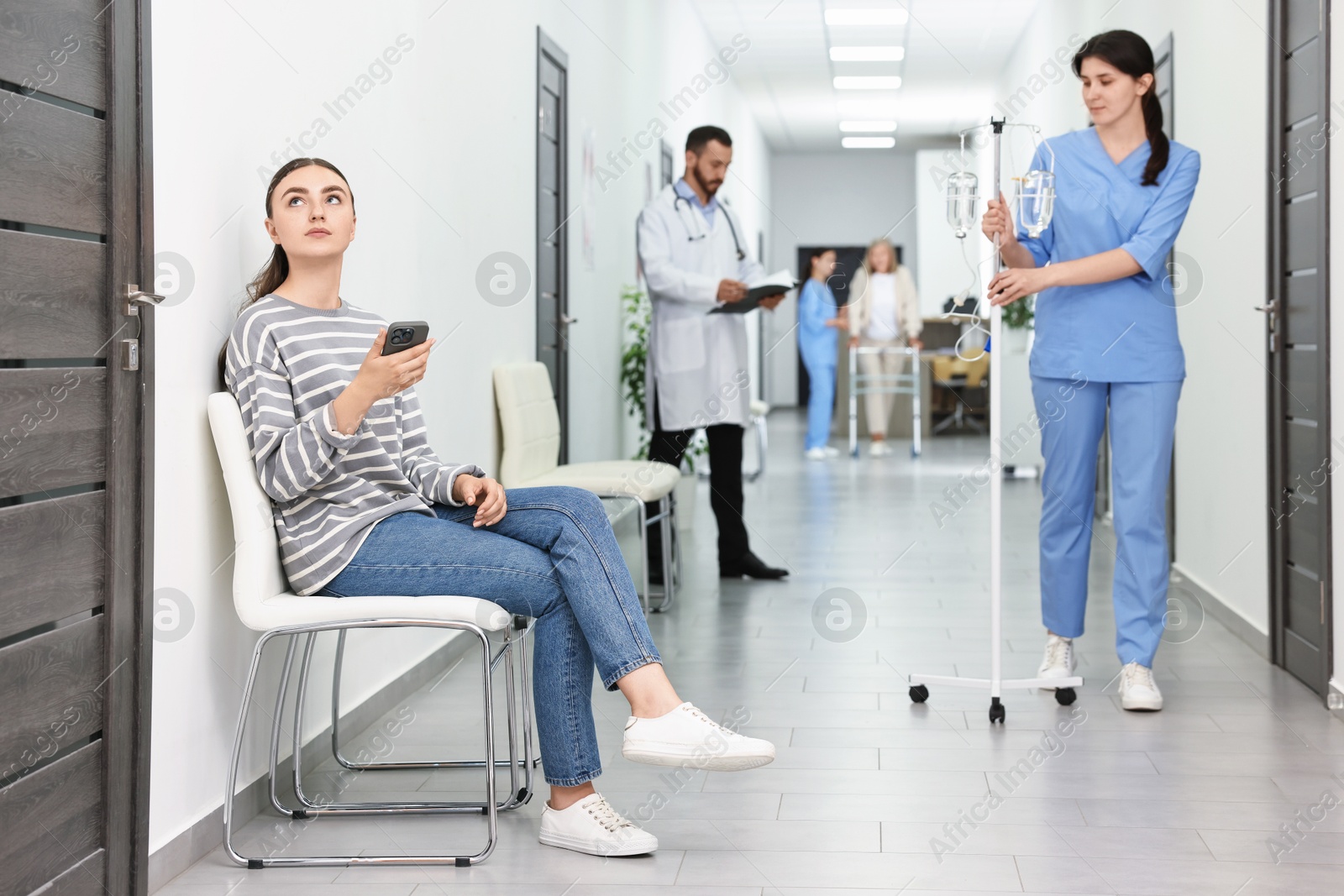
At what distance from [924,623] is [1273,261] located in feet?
4.46

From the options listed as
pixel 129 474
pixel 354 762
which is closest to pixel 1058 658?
pixel 354 762

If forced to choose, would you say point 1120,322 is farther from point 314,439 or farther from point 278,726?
point 278,726

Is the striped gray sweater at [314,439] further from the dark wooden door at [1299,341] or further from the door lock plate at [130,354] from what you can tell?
the dark wooden door at [1299,341]

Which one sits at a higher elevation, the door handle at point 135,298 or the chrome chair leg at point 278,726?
the door handle at point 135,298

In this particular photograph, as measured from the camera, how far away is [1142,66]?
283 cm

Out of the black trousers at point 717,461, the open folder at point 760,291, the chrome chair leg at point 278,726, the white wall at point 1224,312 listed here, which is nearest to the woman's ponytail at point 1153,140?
the white wall at point 1224,312

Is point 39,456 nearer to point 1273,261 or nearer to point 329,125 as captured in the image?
point 329,125

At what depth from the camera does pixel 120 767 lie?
1813mm

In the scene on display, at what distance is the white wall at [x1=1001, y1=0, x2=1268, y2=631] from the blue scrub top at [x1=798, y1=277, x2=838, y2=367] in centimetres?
509

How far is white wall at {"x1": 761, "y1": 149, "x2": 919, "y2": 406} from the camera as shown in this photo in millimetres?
15531

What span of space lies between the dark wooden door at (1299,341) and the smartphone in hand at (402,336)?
2.07 metres

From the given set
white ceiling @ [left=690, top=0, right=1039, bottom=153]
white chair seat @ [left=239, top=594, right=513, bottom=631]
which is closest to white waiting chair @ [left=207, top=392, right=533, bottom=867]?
white chair seat @ [left=239, top=594, right=513, bottom=631]

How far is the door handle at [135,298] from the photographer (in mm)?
1801

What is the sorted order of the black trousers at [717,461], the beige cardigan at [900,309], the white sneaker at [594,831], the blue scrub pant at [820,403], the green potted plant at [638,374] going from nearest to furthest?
the white sneaker at [594,831], the black trousers at [717,461], the green potted plant at [638,374], the blue scrub pant at [820,403], the beige cardigan at [900,309]
